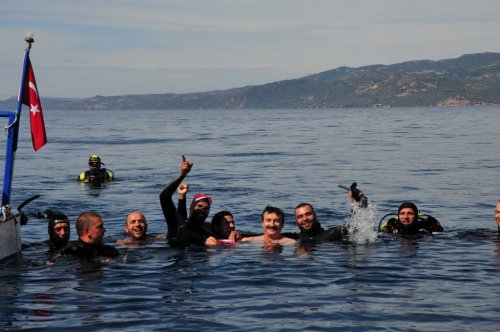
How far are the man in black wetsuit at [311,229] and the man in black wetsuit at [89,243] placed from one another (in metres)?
3.49

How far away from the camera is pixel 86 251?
13.3 meters

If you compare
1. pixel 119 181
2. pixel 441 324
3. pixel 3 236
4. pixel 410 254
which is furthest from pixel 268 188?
pixel 441 324

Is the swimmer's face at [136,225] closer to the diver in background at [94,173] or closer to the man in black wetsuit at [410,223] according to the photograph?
the man in black wetsuit at [410,223]

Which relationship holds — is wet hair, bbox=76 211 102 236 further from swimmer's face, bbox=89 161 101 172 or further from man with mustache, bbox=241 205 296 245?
swimmer's face, bbox=89 161 101 172

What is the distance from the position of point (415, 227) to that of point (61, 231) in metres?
7.27

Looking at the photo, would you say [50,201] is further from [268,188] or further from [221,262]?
[221,262]

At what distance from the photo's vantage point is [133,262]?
46.4ft

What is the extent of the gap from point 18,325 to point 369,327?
446 cm

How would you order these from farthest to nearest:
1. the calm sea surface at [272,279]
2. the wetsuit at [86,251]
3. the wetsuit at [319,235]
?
the wetsuit at [319,235] < the wetsuit at [86,251] < the calm sea surface at [272,279]

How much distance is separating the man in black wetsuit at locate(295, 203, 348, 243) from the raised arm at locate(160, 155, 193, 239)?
231 cm

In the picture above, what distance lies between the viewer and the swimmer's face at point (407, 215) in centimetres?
1622

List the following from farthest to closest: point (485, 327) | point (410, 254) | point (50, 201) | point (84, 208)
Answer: point (50, 201)
point (84, 208)
point (410, 254)
point (485, 327)

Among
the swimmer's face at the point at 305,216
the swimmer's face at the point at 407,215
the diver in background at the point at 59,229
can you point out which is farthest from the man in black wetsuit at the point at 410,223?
the diver in background at the point at 59,229

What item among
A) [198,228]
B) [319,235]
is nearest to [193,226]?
[198,228]
